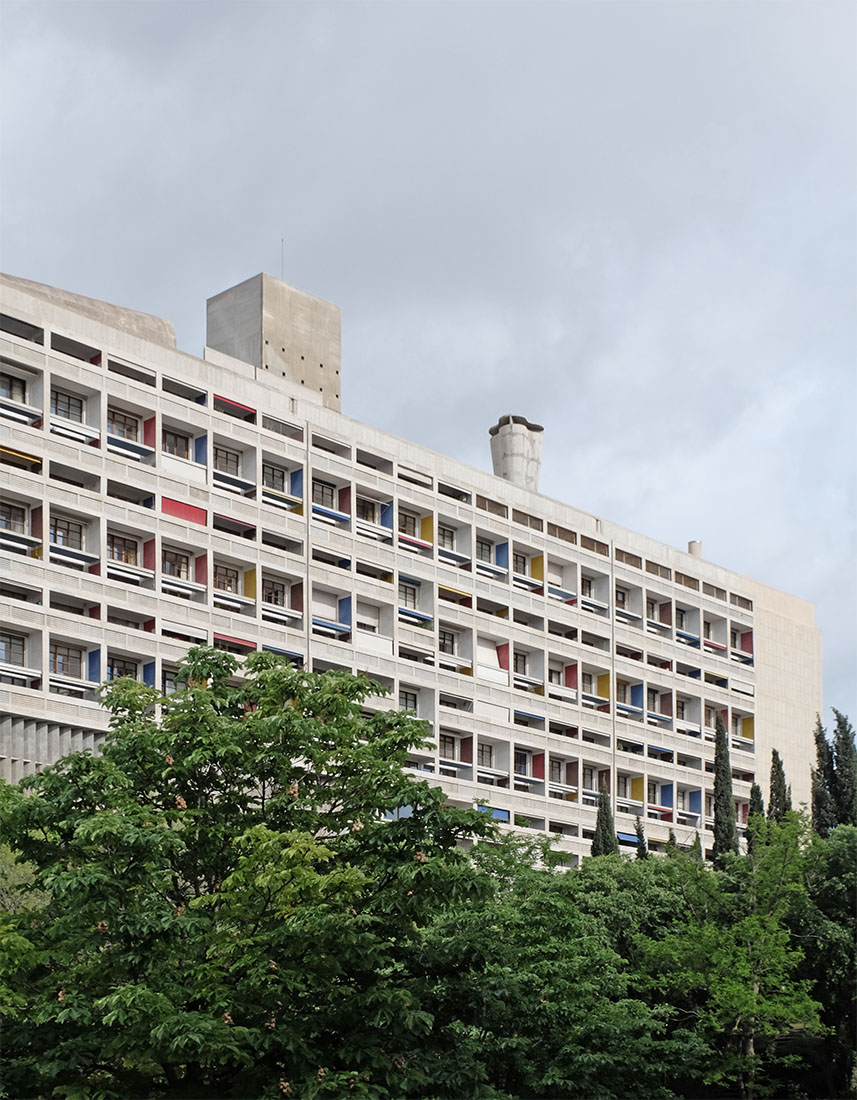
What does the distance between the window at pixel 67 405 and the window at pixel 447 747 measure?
23.6 m

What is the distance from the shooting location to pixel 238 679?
6256cm

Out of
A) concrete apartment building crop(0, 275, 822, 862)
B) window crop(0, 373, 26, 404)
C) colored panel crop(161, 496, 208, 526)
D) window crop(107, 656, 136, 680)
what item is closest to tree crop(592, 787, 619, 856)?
concrete apartment building crop(0, 275, 822, 862)

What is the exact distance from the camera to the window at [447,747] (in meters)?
73.2

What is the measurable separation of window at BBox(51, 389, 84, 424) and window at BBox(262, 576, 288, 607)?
10954mm

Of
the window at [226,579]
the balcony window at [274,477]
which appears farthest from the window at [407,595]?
the window at [226,579]

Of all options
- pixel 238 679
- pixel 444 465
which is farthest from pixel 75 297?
pixel 444 465

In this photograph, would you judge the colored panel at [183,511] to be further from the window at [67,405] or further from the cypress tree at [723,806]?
the cypress tree at [723,806]

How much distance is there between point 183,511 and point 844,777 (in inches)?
1071

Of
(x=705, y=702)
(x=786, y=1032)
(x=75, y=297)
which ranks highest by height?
(x=75, y=297)

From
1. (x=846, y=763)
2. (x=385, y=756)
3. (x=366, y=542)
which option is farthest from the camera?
(x=366, y=542)

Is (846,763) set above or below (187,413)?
below

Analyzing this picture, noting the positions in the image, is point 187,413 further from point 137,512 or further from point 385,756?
point 385,756

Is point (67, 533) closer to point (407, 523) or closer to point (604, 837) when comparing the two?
point (407, 523)

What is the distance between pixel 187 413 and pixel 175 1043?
41.4 meters
